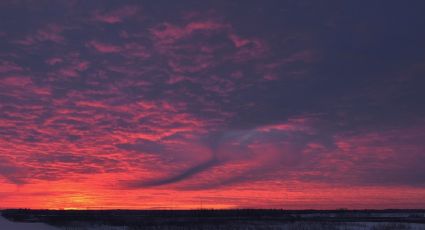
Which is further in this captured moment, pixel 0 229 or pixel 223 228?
pixel 223 228

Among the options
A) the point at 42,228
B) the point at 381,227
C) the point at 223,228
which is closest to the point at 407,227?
the point at 381,227

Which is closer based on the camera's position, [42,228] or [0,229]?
[0,229]

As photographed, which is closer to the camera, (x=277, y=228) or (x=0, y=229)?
(x=0, y=229)

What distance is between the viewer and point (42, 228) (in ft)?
186

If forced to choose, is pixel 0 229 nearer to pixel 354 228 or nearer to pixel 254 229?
pixel 254 229

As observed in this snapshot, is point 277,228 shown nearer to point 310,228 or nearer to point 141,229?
point 310,228

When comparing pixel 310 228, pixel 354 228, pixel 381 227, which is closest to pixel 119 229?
pixel 310 228

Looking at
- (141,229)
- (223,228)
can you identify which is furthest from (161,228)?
(223,228)

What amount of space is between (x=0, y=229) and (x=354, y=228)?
4306 cm

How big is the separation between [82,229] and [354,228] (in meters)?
34.2

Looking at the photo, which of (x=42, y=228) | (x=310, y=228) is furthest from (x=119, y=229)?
(x=310, y=228)

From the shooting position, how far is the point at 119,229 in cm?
5562

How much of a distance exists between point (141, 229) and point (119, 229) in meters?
3.00

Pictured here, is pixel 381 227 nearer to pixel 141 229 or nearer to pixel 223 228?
pixel 223 228
